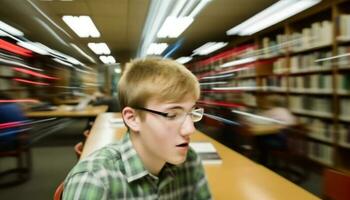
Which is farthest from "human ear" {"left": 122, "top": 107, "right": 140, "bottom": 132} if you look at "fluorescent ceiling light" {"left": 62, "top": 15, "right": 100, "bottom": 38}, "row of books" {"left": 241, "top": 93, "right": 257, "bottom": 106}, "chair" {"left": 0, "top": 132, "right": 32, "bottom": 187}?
"row of books" {"left": 241, "top": 93, "right": 257, "bottom": 106}

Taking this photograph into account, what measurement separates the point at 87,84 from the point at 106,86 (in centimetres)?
285

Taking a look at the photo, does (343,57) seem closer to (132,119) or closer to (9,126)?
(132,119)

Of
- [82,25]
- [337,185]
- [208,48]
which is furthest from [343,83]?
[208,48]

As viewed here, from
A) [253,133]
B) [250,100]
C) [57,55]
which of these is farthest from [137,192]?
[57,55]

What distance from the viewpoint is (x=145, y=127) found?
92 centimetres

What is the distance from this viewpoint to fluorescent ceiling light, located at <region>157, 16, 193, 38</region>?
18.7ft

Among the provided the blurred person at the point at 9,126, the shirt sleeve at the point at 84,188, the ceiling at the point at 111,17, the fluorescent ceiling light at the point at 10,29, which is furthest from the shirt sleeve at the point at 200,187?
the fluorescent ceiling light at the point at 10,29

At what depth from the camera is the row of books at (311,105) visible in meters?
4.06

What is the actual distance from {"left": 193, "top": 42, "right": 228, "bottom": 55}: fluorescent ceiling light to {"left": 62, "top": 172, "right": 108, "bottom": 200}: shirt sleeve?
7617mm

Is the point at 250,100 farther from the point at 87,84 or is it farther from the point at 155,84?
the point at 87,84

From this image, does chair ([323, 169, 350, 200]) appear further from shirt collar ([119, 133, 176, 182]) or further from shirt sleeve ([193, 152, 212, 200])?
shirt collar ([119, 133, 176, 182])

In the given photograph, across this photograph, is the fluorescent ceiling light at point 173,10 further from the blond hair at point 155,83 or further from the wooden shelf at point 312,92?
the blond hair at point 155,83

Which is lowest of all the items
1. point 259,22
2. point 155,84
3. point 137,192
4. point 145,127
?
point 137,192

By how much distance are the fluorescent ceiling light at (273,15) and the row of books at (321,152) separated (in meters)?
1.93
